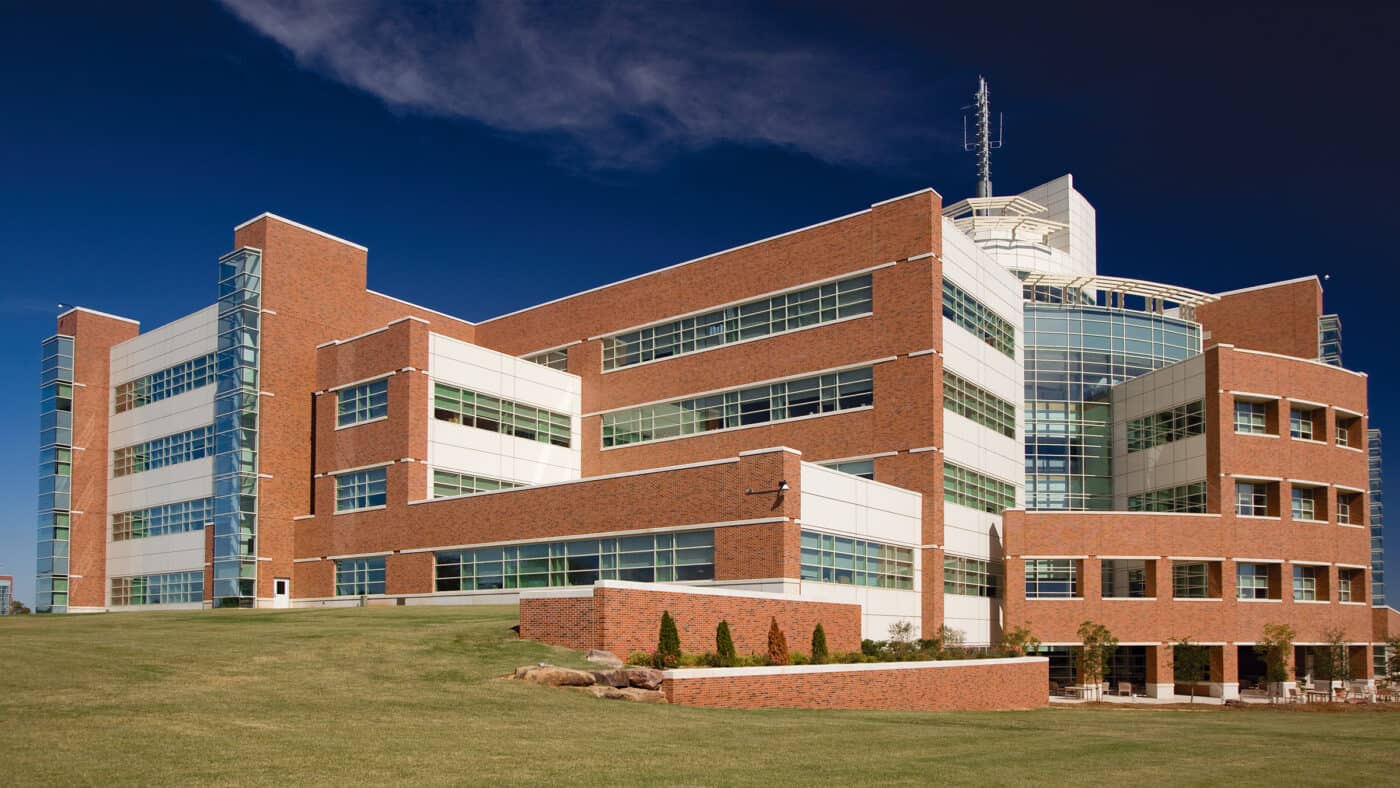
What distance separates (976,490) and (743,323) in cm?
1249

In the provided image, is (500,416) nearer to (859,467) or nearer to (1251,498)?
(859,467)

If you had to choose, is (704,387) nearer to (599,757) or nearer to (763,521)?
(763,521)

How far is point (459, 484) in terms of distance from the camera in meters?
51.6

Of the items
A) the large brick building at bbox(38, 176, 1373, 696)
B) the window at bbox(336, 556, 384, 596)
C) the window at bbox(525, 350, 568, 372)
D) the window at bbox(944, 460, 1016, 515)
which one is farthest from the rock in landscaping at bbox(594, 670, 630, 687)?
the window at bbox(525, 350, 568, 372)

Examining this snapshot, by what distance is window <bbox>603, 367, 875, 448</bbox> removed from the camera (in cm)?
4678

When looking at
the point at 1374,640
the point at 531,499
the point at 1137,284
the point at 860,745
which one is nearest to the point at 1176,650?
the point at 1374,640

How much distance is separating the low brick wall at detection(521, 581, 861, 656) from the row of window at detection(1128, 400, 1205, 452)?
29513 millimetres

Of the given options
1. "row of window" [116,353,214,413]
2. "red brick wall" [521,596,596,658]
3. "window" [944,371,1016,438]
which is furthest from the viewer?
"row of window" [116,353,214,413]

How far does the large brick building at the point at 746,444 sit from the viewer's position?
44.6 meters

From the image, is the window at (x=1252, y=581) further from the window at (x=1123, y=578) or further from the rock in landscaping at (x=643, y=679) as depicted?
the rock in landscaping at (x=643, y=679)

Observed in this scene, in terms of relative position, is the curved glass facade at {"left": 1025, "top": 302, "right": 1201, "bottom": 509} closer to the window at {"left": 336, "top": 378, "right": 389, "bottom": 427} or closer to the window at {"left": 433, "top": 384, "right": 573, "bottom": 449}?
the window at {"left": 433, "top": 384, "right": 573, "bottom": 449}

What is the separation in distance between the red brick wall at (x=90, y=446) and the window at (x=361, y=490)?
63.2ft

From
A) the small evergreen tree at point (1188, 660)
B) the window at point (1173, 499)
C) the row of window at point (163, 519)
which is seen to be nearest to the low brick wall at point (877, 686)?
the small evergreen tree at point (1188, 660)

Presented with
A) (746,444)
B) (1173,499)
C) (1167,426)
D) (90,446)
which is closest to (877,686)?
(746,444)
